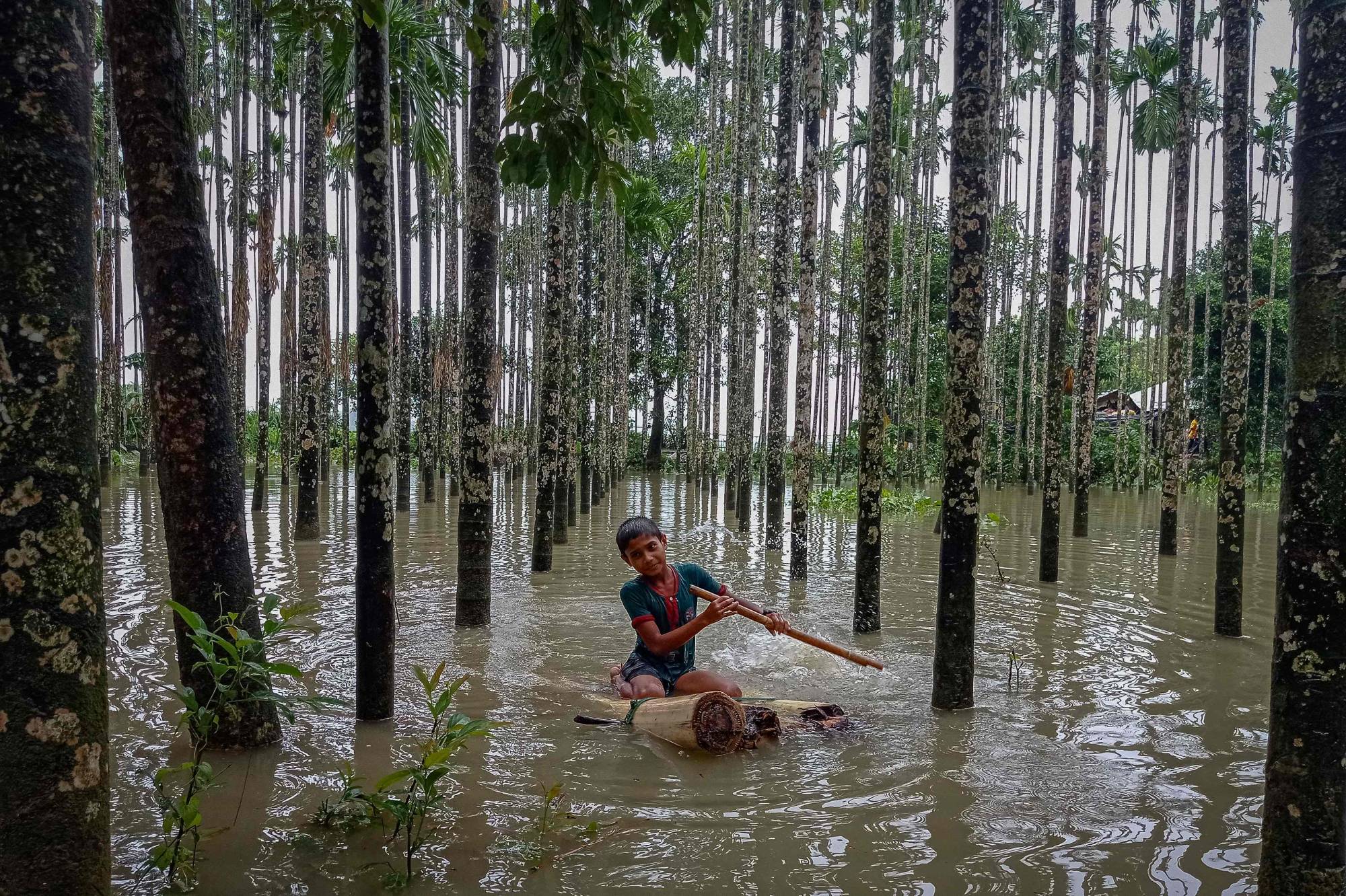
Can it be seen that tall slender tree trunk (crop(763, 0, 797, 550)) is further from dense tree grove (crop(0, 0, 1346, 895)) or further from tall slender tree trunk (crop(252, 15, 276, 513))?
tall slender tree trunk (crop(252, 15, 276, 513))

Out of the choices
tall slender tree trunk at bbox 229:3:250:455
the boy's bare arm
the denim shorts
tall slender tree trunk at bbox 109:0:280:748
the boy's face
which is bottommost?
the denim shorts

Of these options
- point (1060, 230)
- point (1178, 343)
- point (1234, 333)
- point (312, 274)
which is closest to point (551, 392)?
point (312, 274)

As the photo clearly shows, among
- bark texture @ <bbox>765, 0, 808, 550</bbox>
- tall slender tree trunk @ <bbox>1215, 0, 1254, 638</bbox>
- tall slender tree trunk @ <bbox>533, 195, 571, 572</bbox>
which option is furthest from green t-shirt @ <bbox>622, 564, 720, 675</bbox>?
bark texture @ <bbox>765, 0, 808, 550</bbox>

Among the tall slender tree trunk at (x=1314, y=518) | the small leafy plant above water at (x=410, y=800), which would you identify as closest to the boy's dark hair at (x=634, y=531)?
the small leafy plant above water at (x=410, y=800)

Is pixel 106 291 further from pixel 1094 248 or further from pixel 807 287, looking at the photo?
pixel 1094 248

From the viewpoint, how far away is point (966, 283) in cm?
416

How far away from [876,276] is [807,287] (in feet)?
6.61

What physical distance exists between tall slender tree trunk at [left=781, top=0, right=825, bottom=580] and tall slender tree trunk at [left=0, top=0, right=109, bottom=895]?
6.66 metres

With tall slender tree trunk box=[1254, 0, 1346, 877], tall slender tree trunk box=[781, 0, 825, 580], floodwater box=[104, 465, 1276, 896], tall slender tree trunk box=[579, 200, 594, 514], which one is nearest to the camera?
tall slender tree trunk box=[1254, 0, 1346, 877]

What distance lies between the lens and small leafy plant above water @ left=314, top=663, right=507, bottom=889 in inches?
104

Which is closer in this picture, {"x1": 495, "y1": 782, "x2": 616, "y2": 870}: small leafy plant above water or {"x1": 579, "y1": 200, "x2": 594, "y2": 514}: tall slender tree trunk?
{"x1": 495, "y1": 782, "x2": 616, "y2": 870}: small leafy plant above water

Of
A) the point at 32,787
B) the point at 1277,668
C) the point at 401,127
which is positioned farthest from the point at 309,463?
the point at 1277,668

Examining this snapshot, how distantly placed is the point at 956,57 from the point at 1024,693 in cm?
338

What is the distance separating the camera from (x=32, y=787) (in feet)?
6.10
